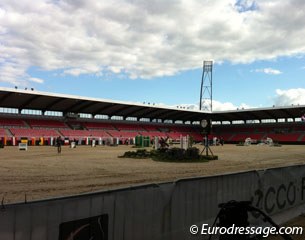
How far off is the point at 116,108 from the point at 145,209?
2811 inches

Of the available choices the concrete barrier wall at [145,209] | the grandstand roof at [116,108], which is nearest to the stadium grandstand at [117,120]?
the grandstand roof at [116,108]

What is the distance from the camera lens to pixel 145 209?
20.2 ft

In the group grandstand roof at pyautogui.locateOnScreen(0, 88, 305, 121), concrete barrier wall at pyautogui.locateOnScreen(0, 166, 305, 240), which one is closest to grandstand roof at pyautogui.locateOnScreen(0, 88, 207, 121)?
grandstand roof at pyautogui.locateOnScreen(0, 88, 305, 121)

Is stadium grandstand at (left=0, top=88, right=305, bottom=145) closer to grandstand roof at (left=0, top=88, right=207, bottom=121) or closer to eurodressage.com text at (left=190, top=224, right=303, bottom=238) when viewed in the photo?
grandstand roof at (left=0, top=88, right=207, bottom=121)

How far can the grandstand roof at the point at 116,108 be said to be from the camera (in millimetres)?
59969

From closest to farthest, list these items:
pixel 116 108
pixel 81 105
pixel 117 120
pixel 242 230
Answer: pixel 242 230
pixel 81 105
pixel 116 108
pixel 117 120

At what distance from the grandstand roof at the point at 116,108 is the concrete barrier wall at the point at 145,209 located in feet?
169

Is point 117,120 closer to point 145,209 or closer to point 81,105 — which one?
point 81,105

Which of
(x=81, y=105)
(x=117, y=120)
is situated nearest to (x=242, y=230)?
(x=81, y=105)

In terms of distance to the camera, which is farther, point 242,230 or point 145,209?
point 145,209

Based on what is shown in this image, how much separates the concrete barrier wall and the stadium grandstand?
1508 inches

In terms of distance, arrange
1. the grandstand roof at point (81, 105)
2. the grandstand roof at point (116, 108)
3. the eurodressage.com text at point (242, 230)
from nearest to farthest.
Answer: the eurodressage.com text at point (242, 230) → the grandstand roof at point (81, 105) → the grandstand roof at point (116, 108)

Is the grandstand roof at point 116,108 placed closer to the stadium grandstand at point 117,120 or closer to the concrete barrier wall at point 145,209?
the stadium grandstand at point 117,120

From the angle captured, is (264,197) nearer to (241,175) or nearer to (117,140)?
(241,175)
